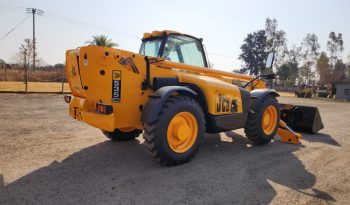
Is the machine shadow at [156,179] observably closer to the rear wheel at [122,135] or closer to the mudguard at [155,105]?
the rear wheel at [122,135]

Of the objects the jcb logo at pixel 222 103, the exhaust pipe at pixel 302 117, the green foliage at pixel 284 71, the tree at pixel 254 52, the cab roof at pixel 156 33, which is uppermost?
the tree at pixel 254 52

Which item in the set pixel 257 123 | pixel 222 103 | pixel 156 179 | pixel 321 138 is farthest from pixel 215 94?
pixel 321 138

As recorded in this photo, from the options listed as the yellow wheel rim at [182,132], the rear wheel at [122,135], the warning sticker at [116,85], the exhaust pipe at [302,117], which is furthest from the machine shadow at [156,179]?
the exhaust pipe at [302,117]

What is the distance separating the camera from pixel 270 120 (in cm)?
644

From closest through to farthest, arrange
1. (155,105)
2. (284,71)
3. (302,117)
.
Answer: (155,105) < (302,117) < (284,71)

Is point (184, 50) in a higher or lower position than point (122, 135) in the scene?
higher

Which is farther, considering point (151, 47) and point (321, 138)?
point (321, 138)

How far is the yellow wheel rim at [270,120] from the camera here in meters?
6.30

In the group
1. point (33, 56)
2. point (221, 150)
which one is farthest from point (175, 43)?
point (33, 56)

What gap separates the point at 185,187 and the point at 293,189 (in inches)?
56.4

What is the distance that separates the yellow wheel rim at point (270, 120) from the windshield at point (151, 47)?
2.84 meters

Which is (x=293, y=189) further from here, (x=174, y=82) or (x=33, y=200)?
(x=33, y=200)

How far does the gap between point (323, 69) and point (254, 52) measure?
1810 centimetres

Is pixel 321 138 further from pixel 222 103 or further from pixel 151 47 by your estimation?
pixel 151 47
